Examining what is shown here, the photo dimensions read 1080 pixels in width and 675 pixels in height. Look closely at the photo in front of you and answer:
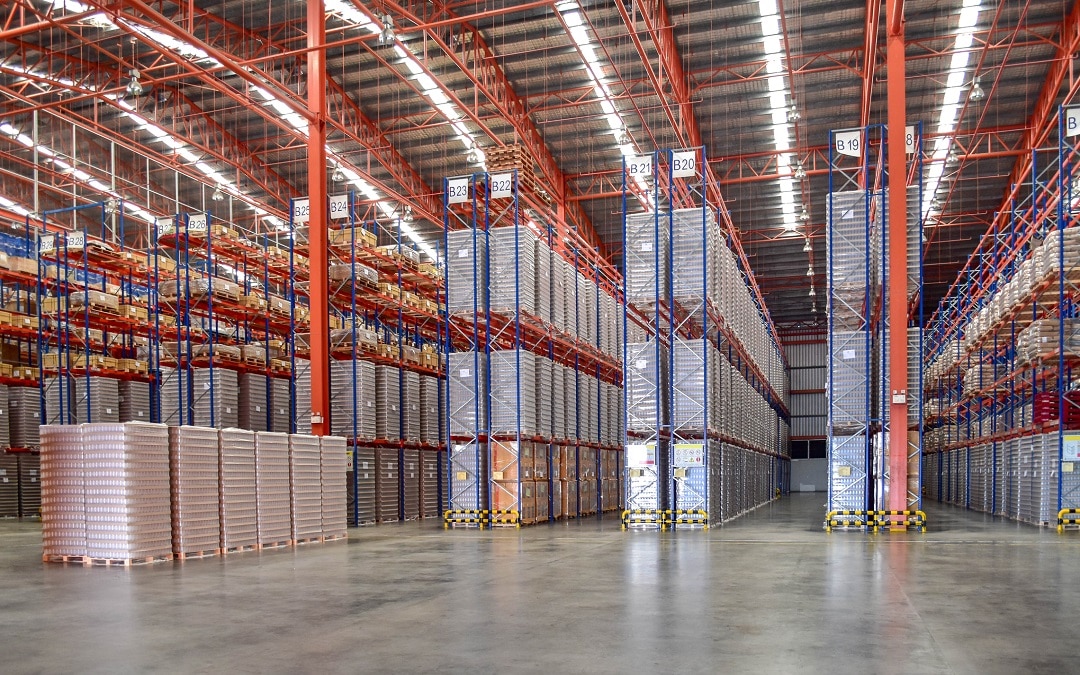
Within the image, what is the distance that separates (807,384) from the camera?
160 ft

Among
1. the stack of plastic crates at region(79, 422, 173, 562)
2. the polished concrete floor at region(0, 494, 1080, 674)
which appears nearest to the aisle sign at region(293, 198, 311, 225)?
the polished concrete floor at region(0, 494, 1080, 674)

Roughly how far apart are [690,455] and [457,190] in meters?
6.47

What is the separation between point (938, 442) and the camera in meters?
33.2

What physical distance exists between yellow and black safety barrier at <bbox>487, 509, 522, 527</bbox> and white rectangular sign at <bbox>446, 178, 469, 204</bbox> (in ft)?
18.9

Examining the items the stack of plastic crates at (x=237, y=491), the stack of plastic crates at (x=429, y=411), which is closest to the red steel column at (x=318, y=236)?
the stack of plastic crates at (x=429, y=411)

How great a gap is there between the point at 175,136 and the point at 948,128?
20.7 meters

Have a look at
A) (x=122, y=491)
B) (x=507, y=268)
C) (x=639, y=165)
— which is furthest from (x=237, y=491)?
(x=639, y=165)

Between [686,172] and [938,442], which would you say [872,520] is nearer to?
[686,172]

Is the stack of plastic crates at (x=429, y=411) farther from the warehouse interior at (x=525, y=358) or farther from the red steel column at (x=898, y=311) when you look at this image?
the red steel column at (x=898, y=311)

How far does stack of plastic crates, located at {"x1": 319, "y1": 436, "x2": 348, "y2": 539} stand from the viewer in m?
15.4

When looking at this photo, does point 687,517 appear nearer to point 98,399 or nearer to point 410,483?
point 410,483

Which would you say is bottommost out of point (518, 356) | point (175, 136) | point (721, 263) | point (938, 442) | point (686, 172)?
point (938, 442)

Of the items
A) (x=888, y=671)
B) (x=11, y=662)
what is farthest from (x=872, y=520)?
(x=11, y=662)

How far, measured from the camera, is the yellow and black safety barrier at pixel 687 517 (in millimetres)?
16156
